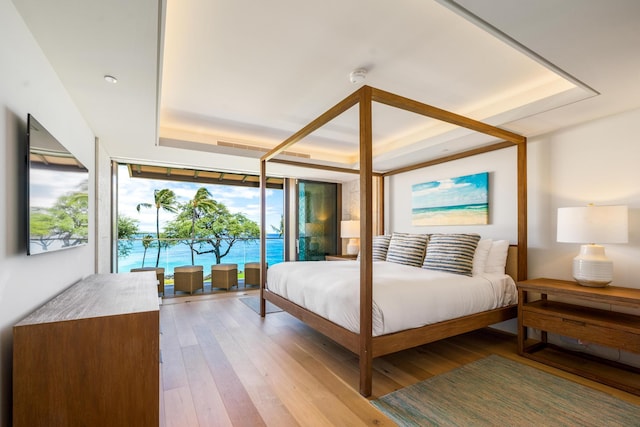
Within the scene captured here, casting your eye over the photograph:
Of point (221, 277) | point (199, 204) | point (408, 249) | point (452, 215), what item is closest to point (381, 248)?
point (408, 249)

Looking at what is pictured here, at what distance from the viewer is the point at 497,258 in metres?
3.32

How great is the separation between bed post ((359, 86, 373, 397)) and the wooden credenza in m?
1.29

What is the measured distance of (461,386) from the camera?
7.33ft

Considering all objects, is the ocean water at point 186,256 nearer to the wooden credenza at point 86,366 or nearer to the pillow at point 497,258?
the pillow at point 497,258

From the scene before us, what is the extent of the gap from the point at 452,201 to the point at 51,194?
4129 mm

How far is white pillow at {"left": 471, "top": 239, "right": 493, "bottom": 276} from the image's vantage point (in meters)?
3.26

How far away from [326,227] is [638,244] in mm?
4699

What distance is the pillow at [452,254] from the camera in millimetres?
3160

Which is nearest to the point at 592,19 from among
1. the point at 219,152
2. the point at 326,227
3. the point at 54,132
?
the point at 54,132

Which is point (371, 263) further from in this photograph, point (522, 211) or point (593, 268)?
point (522, 211)

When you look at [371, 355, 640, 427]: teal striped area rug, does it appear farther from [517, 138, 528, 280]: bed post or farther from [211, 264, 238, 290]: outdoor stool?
[211, 264, 238, 290]: outdoor stool

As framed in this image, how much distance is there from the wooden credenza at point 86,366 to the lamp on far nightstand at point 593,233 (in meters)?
3.23

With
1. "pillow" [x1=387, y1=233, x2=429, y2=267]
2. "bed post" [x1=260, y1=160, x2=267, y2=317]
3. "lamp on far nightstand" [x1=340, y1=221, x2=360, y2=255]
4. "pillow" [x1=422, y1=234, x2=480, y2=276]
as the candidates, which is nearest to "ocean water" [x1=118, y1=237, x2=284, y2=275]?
"lamp on far nightstand" [x1=340, y1=221, x2=360, y2=255]

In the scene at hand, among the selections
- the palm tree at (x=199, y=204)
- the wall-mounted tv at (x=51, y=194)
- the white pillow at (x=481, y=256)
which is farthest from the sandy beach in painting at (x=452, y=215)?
the palm tree at (x=199, y=204)
